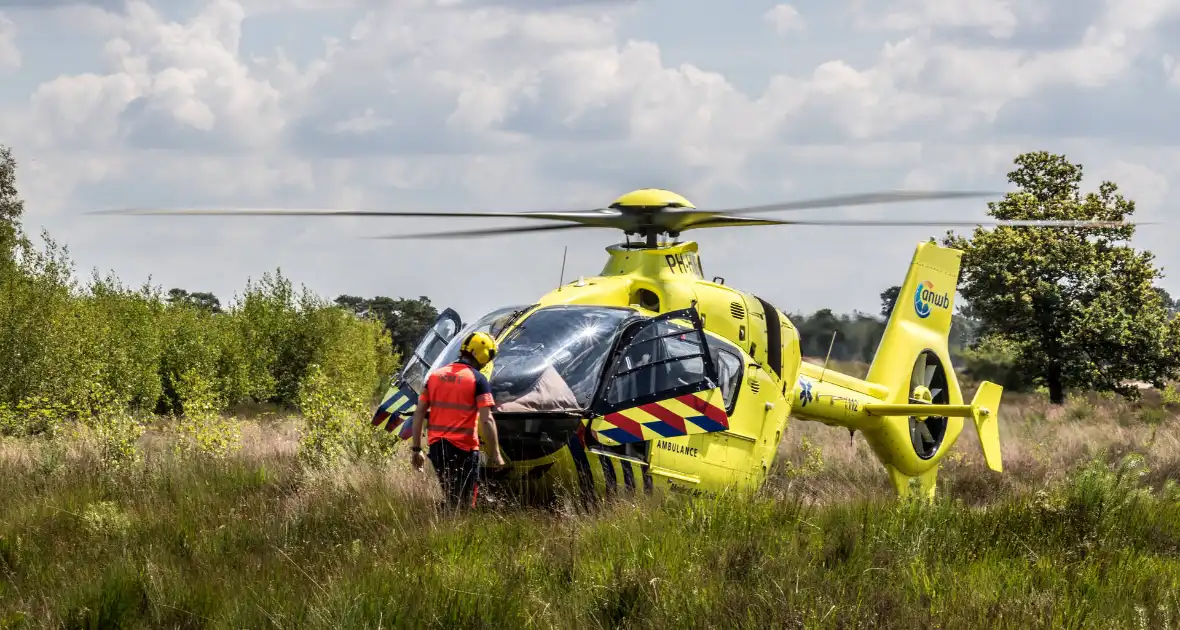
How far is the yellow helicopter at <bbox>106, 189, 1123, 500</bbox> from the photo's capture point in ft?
29.7

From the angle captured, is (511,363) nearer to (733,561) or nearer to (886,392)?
(733,561)

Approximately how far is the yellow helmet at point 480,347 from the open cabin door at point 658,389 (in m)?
0.90

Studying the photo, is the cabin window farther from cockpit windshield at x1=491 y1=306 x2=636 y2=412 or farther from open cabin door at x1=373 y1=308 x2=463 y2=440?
open cabin door at x1=373 y1=308 x2=463 y2=440

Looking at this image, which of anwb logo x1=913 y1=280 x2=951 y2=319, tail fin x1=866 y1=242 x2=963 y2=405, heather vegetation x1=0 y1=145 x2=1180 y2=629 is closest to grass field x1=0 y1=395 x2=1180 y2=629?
heather vegetation x1=0 y1=145 x2=1180 y2=629

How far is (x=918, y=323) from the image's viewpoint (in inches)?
575

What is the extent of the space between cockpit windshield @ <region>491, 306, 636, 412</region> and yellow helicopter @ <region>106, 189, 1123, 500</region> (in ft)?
0.04

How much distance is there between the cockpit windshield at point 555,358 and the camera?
8.88 meters

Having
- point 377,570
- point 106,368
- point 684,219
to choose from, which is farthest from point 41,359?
point 377,570

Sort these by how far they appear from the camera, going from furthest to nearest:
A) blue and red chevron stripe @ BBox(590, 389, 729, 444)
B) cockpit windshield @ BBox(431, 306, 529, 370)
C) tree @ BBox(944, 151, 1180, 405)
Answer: tree @ BBox(944, 151, 1180, 405), cockpit windshield @ BBox(431, 306, 529, 370), blue and red chevron stripe @ BBox(590, 389, 729, 444)

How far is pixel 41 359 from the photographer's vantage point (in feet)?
80.7

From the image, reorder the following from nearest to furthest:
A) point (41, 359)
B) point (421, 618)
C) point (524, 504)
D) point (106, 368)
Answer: point (421, 618) < point (524, 504) < point (41, 359) < point (106, 368)

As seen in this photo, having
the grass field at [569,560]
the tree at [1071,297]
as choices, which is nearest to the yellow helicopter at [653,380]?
the grass field at [569,560]

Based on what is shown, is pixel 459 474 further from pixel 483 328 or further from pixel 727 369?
pixel 727 369

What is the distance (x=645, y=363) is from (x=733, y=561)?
2.53 metres
